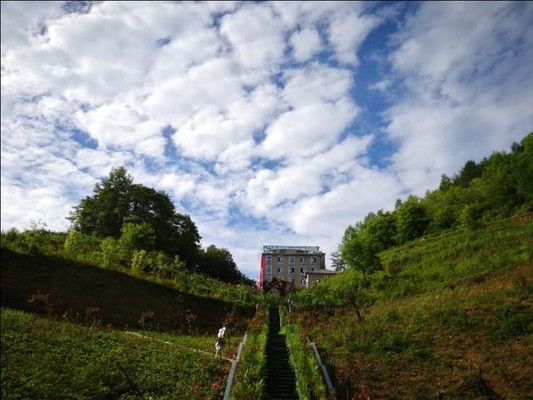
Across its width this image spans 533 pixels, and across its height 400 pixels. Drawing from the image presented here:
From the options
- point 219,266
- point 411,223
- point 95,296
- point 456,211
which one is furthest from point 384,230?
point 95,296

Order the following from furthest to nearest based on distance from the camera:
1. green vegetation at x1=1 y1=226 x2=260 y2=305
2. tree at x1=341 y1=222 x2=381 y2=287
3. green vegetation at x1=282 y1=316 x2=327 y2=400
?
tree at x1=341 y1=222 x2=381 y2=287
green vegetation at x1=1 y1=226 x2=260 y2=305
green vegetation at x1=282 y1=316 x2=327 y2=400

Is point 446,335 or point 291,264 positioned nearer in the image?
point 446,335

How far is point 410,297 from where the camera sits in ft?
84.1

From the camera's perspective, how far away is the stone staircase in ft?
43.5

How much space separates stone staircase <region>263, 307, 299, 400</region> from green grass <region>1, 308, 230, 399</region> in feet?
5.43

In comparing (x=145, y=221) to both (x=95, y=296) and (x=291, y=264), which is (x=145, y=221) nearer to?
(x=95, y=296)

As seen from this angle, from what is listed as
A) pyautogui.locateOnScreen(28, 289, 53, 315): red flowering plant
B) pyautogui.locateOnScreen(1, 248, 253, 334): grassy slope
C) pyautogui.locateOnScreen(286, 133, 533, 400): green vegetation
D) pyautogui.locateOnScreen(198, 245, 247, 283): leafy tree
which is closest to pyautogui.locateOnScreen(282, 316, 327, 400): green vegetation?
pyautogui.locateOnScreen(286, 133, 533, 400): green vegetation

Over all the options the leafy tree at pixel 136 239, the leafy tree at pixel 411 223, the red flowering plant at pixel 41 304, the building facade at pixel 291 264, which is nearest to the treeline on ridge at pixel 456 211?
the leafy tree at pixel 411 223

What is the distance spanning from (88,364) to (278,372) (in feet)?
22.4

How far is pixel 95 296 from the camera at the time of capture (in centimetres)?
2123

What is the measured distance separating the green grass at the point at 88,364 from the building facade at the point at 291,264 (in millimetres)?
67702

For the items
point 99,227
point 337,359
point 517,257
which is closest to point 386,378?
point 337,359

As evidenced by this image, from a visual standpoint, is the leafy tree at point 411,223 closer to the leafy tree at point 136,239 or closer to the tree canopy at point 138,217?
the tree canopy at point 138,217

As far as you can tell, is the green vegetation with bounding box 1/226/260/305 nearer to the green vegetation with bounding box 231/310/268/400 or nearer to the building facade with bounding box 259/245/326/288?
the green vegetation with bounding box 231/310/268/400
